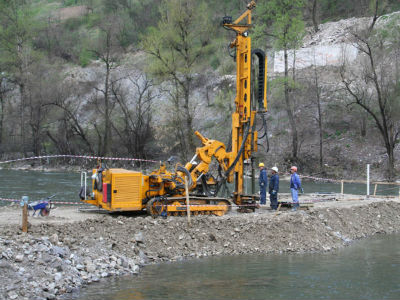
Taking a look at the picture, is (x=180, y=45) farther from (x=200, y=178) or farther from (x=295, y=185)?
(x=295, y=185)

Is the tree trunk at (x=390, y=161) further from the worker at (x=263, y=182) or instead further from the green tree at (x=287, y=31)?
the worker at (x=263, y=182)

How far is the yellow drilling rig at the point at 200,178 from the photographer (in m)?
15.0

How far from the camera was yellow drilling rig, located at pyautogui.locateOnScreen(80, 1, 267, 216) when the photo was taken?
49.1 ft

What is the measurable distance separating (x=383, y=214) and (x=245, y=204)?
18.3 ft

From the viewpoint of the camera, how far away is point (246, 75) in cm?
1672

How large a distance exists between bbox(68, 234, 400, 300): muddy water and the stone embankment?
51cm

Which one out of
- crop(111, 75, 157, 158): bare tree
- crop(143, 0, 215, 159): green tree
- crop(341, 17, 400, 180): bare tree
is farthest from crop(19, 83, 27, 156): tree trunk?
crop(341, 17, 400, 180): bare tree

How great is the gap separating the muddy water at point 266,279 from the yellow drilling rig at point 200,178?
114 inches

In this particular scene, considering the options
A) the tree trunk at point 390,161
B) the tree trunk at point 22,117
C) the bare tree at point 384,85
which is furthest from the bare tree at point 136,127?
the tree trunk at point 390,161

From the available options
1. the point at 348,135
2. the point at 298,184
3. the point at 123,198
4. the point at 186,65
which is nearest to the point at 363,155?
the point at 348,135

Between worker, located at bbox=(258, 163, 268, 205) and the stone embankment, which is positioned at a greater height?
worker, located at bbox=(258, 163, 268, 205)

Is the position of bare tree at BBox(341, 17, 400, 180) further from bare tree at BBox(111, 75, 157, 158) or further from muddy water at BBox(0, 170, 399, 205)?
bare tree at BBox(111, 75, 157, 158)

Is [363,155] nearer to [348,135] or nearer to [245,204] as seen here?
[348,135]

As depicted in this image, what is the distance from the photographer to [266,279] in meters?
11.4
